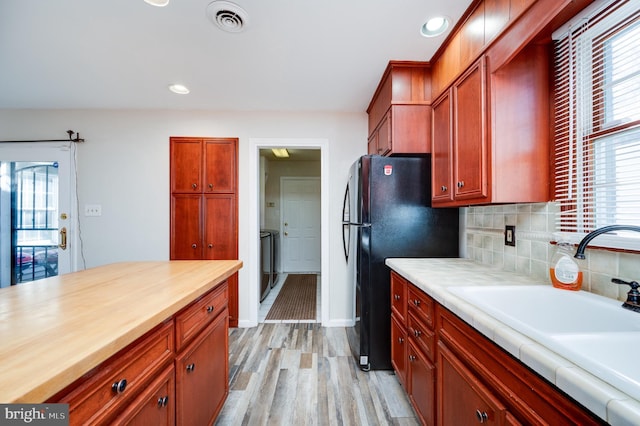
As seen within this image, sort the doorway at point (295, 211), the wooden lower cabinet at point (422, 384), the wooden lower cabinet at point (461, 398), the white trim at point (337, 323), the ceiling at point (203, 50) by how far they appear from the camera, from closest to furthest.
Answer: the wooden lower cabinet at point (461, 398) < the wooden lower cabinet at point (422, 384) < the ceiling at point (203, 50) < the white trim at point (337, 323) < the doorway at point (295, 211)

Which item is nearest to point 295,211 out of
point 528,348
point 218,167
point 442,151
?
point 218,167

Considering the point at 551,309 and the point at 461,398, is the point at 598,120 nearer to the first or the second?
the point at 551,309

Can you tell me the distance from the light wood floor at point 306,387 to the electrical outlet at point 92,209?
82.0 inches

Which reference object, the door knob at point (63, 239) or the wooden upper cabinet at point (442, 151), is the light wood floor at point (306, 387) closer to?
the wooden upper cabinet at point (442, 151)

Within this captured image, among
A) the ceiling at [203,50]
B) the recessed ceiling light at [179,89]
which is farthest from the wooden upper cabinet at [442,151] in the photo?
the recessed ceiling light at [179,89]

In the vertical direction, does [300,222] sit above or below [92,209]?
below

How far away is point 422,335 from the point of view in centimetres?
139

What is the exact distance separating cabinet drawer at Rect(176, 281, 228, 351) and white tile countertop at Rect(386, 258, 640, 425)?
1.11 meters

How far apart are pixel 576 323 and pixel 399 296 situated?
0.88 m

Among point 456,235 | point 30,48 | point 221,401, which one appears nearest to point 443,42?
→ point 456,235

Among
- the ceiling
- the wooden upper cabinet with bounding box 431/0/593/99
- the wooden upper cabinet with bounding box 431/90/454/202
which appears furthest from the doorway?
the wooden upper cabinet with bounding box 431/0/593/99

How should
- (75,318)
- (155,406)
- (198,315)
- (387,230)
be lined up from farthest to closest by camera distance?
1. (387,230)
2. (198,315)
3. (155,406)
4. (75,318)

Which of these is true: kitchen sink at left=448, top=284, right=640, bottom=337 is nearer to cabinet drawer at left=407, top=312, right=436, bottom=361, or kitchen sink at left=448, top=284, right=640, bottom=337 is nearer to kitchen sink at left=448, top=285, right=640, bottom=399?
kitchen sink at left=448, top=285, right=640, bottom=399

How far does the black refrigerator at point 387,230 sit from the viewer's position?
6.42 ft
